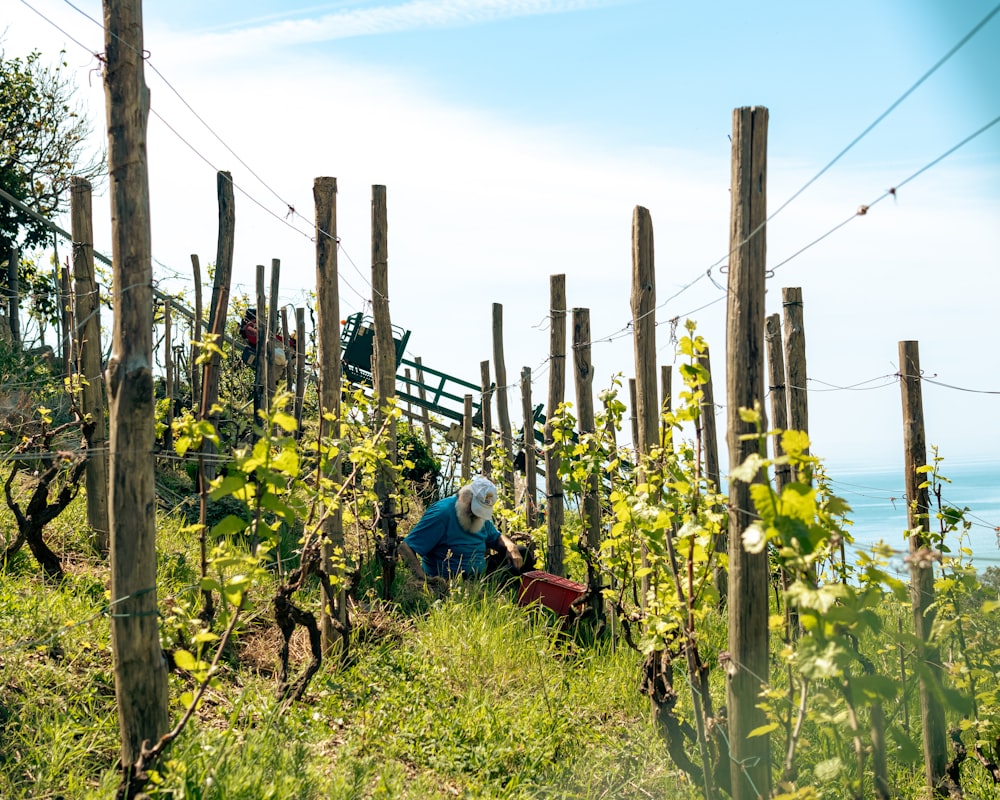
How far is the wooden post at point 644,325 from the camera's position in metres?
5.89

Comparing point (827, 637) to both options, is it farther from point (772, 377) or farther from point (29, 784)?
point (772, 377)

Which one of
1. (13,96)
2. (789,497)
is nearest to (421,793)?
(789,497)

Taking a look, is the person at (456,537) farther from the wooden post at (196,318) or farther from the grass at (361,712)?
the wooden post at (196,318)

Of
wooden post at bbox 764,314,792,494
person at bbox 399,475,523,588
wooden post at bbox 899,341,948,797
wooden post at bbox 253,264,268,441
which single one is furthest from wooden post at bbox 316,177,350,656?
wooden post at bbox 899,341,948,797

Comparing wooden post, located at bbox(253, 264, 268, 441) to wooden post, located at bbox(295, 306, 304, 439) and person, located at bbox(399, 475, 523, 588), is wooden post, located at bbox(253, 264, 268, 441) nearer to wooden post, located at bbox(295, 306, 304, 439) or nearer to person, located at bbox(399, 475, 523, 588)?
wooden post, located at bbox(295, 306, 304, 439)

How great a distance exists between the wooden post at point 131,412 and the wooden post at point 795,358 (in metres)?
3.94

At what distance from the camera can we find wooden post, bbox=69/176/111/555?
6645 millimetres

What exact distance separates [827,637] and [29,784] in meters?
3.18

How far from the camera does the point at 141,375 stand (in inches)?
151

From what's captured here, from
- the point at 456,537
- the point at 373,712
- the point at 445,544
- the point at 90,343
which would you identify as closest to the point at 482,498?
the point at 456,537

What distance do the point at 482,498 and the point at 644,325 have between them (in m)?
2.25

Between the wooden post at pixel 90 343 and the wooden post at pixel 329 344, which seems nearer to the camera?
the wooden post at pixel 329 344

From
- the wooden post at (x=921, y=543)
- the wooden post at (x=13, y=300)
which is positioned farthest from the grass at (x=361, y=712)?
the wooden post at (x=13, y=300)

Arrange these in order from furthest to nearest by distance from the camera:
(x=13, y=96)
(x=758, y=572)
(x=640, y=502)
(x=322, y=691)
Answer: (x=13, y=96), (x=322, y=691), (x=640, y=502), (x=758, y=572)
